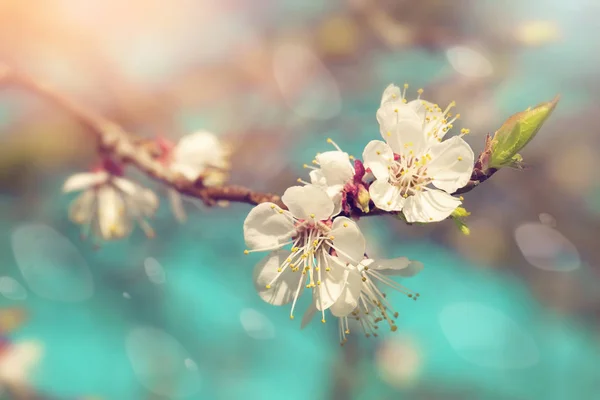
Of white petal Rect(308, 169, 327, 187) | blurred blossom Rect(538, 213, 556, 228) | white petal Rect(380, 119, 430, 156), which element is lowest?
white petal Rect(308, 169, 327, 187)

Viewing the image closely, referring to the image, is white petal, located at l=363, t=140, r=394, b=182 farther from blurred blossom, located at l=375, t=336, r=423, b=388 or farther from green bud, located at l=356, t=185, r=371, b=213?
blurred blossom, located at l=375, t=336, r=423, b=388

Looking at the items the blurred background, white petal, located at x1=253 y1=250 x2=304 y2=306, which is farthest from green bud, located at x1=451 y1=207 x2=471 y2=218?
the blurred background

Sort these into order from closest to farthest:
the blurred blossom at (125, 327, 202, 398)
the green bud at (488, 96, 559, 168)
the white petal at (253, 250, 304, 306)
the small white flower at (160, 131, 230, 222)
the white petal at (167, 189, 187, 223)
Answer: the green bud at (488, 96, 559, 168) → the white petal at (253, 250, 304, 306) → the small white flower at (160, 131, 230, 222) → the white petal at (167, 189, 187, 223) → the blurred blossom at (125, 327, 202, 398)

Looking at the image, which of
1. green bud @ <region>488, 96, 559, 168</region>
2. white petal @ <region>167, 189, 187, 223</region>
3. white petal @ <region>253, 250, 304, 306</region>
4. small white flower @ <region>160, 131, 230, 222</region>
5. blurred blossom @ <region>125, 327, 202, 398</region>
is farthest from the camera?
blurred blossom @ <region>125, 327, 202, 398</region>

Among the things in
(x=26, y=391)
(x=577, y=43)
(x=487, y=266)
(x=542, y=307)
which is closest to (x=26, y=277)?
(x=26, y=391)

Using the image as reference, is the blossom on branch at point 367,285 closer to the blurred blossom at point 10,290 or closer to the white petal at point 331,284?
the white petal at point 331,284

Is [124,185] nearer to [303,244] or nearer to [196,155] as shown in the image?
[196,155]

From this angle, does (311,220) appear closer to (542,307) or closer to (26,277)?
(542,307)
